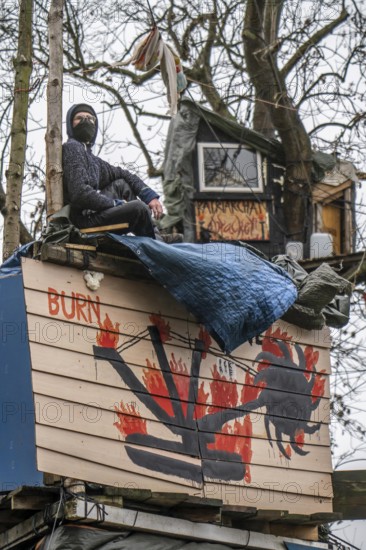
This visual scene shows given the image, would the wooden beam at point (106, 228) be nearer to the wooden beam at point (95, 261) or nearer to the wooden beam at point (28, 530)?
the wooden beam at point (95, 261)

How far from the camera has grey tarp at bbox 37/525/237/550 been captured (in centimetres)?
980

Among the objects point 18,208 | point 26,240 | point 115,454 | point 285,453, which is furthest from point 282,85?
point 115,454

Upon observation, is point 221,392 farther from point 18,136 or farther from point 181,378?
point 18,136

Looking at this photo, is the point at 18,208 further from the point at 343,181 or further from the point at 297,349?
the point at 343,181

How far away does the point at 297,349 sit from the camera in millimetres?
12234

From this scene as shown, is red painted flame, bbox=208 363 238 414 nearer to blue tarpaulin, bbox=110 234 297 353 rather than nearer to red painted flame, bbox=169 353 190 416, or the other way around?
red painted flame, bbox=169 353 190 416

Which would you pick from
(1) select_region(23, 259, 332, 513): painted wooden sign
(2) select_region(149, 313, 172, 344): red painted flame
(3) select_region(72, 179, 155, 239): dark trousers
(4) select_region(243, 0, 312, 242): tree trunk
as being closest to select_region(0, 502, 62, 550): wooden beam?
(1) select_region(23, 259, 332, 513): painted wooden sign

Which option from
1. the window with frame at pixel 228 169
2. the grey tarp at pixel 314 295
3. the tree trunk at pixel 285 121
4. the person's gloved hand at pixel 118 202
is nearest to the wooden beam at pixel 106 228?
the person's gloved hand at pixel 118 202

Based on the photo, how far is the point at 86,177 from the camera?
37.5 ft

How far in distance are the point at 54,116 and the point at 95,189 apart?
87 centimetres

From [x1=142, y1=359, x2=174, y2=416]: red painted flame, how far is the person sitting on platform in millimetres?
1245

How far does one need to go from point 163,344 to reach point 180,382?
0.38 m

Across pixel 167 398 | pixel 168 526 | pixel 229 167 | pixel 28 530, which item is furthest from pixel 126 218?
pixel 229 167

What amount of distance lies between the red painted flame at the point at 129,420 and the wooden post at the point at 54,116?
6.52ft
